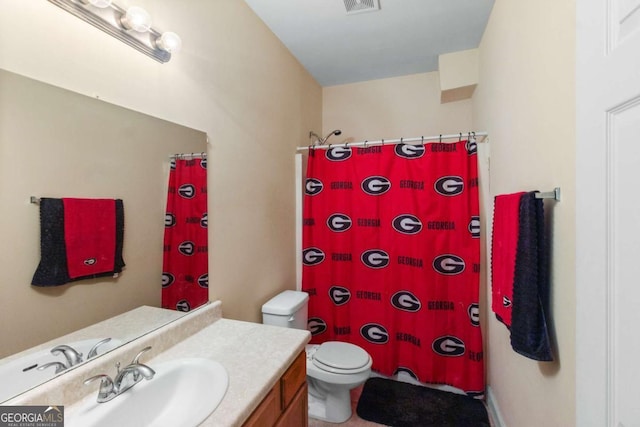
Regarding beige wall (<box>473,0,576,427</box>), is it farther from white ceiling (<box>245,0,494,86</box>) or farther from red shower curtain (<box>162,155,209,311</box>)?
red shower curtain (<box>162,155,209,311</box>)

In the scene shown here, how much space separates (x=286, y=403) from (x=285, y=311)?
0.73 metres

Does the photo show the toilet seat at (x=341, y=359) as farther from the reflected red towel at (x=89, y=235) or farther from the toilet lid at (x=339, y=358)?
the reflected red towel at (x=89, y=235)

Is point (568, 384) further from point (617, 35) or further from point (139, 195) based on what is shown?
point (139, 195)

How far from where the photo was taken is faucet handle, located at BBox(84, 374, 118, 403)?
0.84 meters

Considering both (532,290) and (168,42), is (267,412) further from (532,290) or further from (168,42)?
(168,42)

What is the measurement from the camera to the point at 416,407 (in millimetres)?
1931

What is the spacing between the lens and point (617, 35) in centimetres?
57

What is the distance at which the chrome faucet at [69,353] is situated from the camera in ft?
2.77

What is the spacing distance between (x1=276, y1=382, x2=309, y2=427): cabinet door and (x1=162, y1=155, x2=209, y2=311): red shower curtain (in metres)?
0.62

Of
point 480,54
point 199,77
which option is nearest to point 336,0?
point 199,77

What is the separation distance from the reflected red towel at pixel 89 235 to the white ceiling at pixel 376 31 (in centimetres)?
157

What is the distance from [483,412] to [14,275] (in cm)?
252

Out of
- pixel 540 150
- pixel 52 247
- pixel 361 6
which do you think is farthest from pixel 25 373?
pixel 361 6

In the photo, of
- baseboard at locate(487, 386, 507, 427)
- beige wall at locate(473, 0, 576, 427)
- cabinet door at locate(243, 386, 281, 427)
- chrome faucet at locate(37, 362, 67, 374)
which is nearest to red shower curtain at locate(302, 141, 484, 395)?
baseboard at locate(487, 386, 507, 427)
